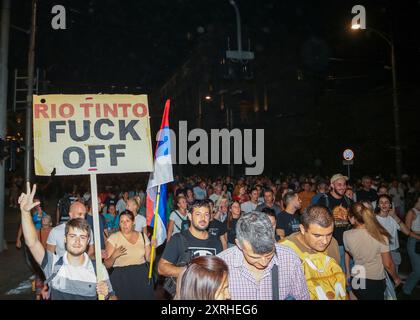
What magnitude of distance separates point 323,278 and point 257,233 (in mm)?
763

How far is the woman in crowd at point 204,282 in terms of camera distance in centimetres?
268

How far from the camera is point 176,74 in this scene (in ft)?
196

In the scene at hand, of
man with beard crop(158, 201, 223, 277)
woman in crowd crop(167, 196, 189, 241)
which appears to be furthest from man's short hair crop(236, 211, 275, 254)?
woman in crowd crop(167, 196, 189, 241)

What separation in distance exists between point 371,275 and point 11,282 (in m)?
6.65

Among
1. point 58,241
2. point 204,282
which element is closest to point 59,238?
point 58,241

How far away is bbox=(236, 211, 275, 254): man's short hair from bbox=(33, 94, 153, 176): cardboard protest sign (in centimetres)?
177

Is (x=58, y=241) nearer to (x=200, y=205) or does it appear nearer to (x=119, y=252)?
(x=119, y=252)

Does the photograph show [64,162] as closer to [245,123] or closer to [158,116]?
[245,123]

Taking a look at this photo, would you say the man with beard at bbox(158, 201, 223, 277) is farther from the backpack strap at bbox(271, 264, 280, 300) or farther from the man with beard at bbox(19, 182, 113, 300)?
the backpack strap at bbox(271, 264, 280, 300)

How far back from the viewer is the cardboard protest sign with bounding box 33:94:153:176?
4570mm

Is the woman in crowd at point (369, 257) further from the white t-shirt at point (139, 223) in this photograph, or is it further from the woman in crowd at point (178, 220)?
the white t-shirt at point (139, 223)

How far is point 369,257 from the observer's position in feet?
15.4

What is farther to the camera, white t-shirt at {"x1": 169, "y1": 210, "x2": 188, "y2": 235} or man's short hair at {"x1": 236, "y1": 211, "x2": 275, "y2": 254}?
white t-shirt at {"x1": 169, "y1": 210, "x2": 188, "y2": 235}

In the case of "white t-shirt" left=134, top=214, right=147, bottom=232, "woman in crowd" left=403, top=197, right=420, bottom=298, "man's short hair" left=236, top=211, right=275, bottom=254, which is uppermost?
"man's short hair" left=236, top=211, right=275, bottom=254
